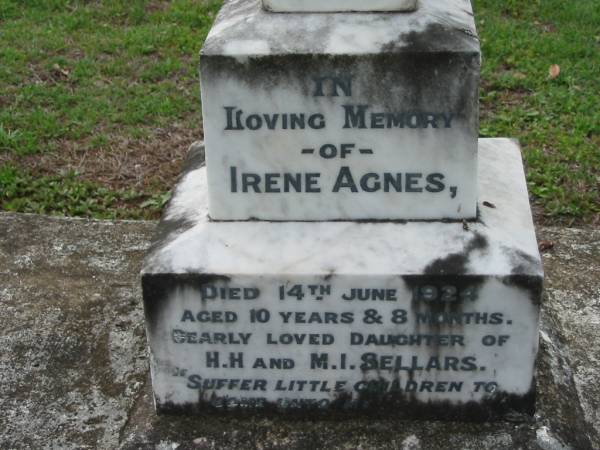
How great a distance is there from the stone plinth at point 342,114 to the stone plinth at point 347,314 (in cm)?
9

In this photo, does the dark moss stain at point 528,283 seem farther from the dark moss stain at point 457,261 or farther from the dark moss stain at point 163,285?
the dark moss stain at point 163,285

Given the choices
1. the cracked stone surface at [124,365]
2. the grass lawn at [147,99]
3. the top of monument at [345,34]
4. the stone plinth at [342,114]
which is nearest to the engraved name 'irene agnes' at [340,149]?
the stone plinth at [342,114]

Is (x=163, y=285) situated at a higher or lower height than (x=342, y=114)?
lower

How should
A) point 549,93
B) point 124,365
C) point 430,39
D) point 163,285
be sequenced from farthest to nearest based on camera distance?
point 549,93 → point 124,365 → point 163,285 → point 430,39

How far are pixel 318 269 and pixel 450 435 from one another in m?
0.66

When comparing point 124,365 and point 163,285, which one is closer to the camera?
point 163,285

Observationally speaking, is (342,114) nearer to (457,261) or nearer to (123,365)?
(457,261)

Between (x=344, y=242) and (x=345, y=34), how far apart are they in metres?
0.59

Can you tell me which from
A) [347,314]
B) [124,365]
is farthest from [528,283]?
[124,365]

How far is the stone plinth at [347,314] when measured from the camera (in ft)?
8.94

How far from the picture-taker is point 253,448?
282cm

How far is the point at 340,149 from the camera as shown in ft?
8.98

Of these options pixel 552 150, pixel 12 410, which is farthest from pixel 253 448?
pixel 552 150

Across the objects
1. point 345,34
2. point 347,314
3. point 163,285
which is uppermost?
point 345,34
